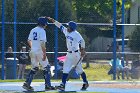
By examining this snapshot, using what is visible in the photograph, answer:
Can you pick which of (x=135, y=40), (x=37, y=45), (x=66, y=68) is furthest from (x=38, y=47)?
(x=135, y=40)

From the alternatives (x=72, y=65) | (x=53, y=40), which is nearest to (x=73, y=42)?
(x=72, y=65)

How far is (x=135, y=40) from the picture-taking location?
24297 millimetres

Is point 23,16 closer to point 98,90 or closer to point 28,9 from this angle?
point 28,9

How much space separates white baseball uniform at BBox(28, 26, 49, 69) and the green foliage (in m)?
9.06

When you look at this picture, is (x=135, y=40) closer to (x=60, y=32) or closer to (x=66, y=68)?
(x=60, y=32)

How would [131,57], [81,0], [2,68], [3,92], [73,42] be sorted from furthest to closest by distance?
[81,0] < [131,57] < [2,68] < [73,42] < [3,92]

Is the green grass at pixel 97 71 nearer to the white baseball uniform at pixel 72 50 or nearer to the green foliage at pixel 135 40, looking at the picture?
the green foliage at pixel 135 40

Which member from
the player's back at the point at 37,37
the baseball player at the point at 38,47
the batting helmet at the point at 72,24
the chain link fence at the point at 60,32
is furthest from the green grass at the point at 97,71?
the player's back at the point at 37,37

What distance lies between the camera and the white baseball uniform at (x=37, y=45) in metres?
15.1

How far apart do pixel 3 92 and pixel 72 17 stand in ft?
38.9

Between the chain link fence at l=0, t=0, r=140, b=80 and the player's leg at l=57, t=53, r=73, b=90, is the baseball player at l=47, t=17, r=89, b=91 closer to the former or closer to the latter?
the player's leg at l=57, t=53, r=73, b=90

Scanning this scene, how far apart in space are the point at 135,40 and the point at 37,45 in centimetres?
997

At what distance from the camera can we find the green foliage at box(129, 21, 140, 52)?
23.6m

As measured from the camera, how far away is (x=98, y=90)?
52.4 feet
